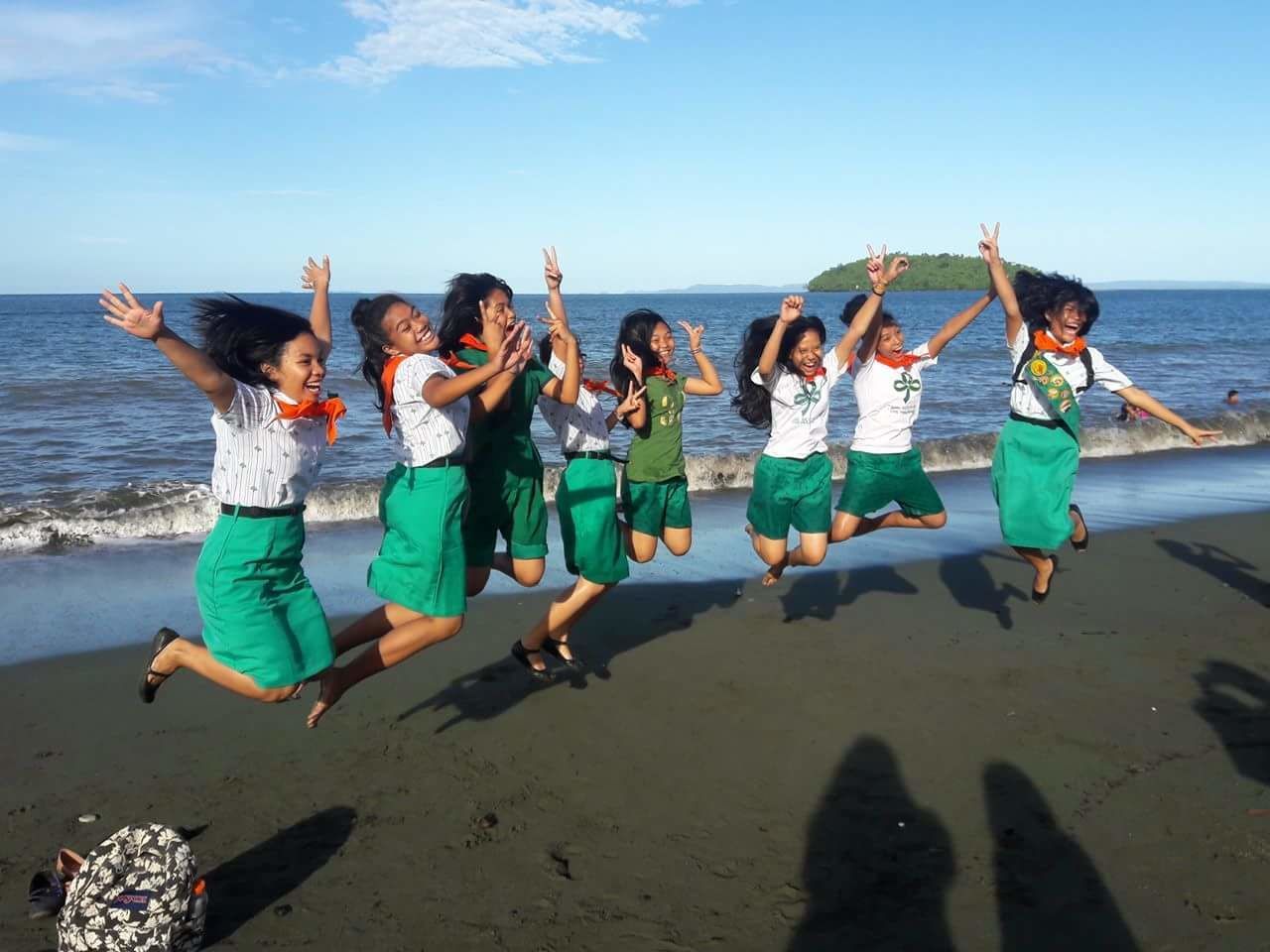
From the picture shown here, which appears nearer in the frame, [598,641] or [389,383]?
[389,383]

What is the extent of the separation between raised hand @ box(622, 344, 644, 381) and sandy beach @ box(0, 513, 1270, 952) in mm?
1738

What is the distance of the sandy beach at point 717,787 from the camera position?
3.76 meters

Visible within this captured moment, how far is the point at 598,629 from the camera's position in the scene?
23.5 feet

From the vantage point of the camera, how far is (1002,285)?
6.49m

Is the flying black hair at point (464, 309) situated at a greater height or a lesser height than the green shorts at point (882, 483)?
greater

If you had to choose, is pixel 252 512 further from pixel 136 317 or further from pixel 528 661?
pixel 528 661

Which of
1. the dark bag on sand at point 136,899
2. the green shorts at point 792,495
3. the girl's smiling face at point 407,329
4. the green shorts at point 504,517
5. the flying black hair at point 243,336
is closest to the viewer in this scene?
the dark bag on sand at point 136,899

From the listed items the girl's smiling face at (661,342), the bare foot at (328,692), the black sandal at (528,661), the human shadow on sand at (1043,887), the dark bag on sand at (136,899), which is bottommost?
the human shadow on sand at (1043,887)

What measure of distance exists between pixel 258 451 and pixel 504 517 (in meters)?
1.71

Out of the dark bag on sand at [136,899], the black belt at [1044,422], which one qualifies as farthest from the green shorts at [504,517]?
the black belt at [1044,422]

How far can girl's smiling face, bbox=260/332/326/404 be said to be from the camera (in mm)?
4328

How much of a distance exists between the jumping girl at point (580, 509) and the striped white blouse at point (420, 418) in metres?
1.00

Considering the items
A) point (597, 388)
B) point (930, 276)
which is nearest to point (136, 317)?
point (597, 388)

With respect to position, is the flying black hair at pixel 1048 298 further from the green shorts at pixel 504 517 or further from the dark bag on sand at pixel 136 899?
the dark bag on sand at pixel 136 899
